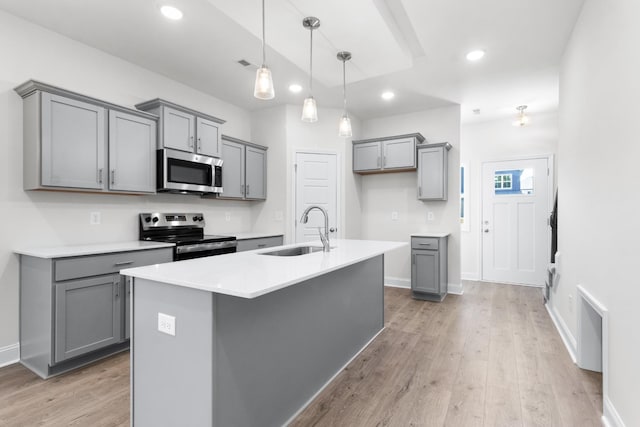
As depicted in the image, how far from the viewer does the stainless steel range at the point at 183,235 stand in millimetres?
3240

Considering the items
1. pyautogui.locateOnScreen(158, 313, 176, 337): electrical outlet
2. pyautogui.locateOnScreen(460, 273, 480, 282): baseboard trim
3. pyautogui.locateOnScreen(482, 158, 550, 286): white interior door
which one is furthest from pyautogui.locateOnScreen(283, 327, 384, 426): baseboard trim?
pyautogui.locateOnScreen(482, 158, 550, 286): white interior door

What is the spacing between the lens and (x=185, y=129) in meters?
3.51

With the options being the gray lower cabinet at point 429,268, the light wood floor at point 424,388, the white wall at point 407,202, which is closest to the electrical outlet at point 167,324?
the light wood floor at point 424,388

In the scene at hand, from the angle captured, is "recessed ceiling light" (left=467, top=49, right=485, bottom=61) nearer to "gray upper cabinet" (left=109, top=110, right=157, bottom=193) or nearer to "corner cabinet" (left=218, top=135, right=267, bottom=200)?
"corner cabinet" (left=218, top=135, right=267, bottom=200)

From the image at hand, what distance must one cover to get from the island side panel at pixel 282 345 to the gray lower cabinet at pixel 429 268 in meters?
1.95

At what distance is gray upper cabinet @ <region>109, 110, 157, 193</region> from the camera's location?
115 inches

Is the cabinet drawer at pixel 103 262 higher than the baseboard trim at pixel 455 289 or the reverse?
higher

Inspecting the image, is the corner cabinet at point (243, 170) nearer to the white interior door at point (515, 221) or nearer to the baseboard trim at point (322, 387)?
the baseboard trim at point (322, 387)

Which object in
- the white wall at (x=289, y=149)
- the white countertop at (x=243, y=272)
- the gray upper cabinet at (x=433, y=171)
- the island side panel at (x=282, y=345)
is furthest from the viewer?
the white wall at (x=289, y=149)

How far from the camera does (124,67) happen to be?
3.34 metres

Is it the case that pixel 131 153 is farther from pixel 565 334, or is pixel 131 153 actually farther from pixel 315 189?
pixel 565 334

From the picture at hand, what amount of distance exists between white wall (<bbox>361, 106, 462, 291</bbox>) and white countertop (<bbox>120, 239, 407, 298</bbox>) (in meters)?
3.03

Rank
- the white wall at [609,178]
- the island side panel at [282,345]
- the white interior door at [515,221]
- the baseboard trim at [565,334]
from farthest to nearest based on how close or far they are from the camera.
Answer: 1. the white interior door at [515,221]
2. the baseboard trim at [565,334]
3. the white wall at [609,178]
4. the island side panel at [282,345]

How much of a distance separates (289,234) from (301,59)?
2481 millimetres
